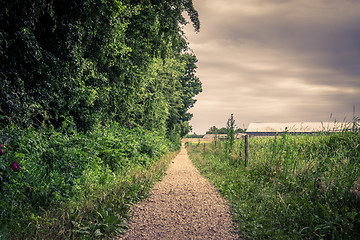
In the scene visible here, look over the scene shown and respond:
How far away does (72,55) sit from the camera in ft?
18.8

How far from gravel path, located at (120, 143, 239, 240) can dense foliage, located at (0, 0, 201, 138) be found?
10.1 ft

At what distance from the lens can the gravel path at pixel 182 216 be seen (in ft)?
13.9

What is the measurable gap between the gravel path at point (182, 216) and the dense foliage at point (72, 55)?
3.09 metres

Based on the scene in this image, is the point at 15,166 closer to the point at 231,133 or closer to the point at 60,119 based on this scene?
the point at 60,119

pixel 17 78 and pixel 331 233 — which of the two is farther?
pixel 17 78

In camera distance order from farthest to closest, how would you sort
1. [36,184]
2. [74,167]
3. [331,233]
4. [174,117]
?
[174,117], [74,167], [36,184], [331,233]

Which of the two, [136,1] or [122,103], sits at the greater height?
[136,1]

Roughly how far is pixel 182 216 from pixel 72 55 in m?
4.64

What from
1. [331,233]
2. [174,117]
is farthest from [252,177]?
[174,117]

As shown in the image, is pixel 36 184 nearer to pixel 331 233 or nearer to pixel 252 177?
pixel 331 233

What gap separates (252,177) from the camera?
7.91 m

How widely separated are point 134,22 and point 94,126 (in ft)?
14.4

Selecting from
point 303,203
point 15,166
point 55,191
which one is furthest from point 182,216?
point 15,166

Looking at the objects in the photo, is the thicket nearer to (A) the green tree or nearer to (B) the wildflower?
(B) the wildflower
